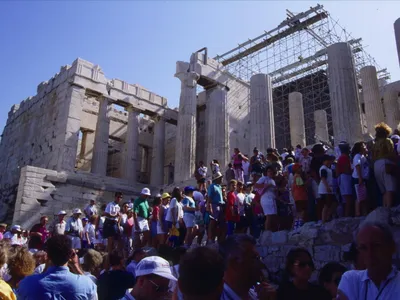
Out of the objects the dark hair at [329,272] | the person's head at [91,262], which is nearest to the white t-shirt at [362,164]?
the dark hair at [329,272]

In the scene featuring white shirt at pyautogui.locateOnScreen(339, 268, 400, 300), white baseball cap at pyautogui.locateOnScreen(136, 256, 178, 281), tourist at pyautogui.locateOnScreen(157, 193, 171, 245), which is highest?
tourist at pyautogui.locateOnScreen(157, 193, 171, 245)

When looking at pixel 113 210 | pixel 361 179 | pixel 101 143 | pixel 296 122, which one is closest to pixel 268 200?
pixel 361 179

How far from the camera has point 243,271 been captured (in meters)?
2.77

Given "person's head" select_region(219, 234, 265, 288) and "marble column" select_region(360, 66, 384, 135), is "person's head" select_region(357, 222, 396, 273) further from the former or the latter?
"marble column" select_region(360, 66, 384, 135)

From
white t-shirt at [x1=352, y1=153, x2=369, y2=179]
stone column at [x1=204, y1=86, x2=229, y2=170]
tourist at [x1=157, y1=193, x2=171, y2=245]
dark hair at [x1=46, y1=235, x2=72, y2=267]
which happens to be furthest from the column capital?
dark hair at [x1=46, y1=235, x2=72, y2=267]

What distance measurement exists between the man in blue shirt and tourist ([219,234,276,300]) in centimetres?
129

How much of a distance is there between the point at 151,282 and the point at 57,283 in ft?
2.71

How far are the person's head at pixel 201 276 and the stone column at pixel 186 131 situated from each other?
19.2m

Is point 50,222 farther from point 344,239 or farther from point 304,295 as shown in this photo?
point 304,295

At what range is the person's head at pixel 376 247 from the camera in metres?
2.66

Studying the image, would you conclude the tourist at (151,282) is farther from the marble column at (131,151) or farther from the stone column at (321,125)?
the stone column at (321,125)

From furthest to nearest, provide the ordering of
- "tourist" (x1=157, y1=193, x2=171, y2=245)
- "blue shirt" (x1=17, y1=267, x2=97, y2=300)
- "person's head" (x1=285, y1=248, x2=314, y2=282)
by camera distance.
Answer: "tourist" (x1=157, y1=193, x2=171, y2=245) < "person's head" (x1=285, y1=248, x2=314, y2=282) < "blue shirt" (x1=17, y1=267, x2=97, y2=300)

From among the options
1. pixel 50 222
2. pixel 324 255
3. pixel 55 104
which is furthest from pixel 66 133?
pixel 324 255

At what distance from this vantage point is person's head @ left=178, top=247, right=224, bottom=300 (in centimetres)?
206
